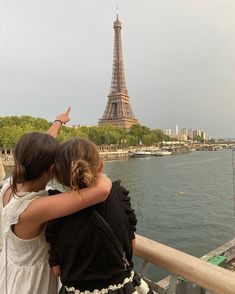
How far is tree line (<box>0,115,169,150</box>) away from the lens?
164ft

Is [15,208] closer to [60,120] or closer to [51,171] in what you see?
[51,171]

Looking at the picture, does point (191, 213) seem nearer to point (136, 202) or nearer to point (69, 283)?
point (136, 202)

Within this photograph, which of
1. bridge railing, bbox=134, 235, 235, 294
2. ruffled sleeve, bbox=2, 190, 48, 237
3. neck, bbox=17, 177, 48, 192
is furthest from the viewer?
neck, bbox=17, 177, 48, 192

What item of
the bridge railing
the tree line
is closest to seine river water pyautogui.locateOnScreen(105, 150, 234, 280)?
the bridge railing

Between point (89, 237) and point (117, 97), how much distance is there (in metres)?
96.3

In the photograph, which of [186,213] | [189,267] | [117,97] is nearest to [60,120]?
[189,267]

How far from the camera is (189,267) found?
1478mm

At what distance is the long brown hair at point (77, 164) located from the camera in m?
1.40

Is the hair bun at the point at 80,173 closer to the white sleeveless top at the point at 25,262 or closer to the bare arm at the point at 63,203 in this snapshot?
the bare arm at the point at 63,203

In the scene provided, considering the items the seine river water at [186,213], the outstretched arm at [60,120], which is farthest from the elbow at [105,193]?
the seine river water at [186,213]

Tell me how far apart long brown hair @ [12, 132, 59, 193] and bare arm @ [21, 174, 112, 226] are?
0.16 meters

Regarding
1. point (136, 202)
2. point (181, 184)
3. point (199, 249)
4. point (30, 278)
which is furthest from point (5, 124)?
point (30, 278)

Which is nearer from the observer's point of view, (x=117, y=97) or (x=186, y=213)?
(x=186, y=213)

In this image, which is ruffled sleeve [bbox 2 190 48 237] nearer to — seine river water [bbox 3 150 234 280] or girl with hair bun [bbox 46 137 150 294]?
girl with hair bun [bbox 46 137 150 294]
